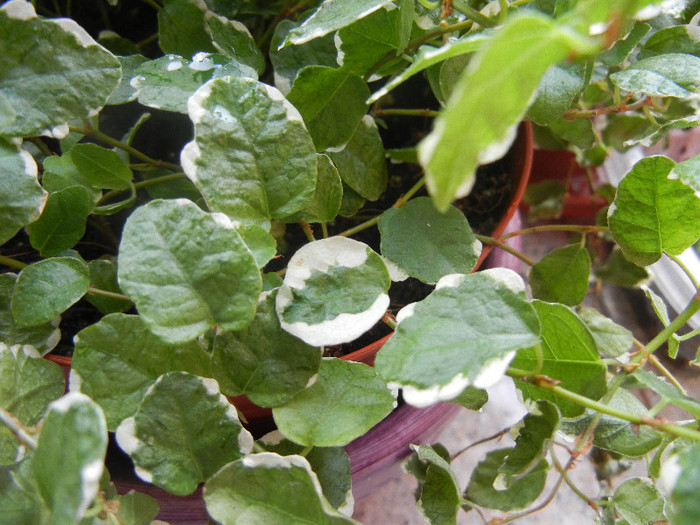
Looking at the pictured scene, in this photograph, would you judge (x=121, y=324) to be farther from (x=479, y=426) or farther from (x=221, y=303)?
(x=479, y=426)

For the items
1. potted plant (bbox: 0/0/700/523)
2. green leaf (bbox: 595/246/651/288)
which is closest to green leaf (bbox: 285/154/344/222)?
potted plant (bbox: 0/0/700/523)

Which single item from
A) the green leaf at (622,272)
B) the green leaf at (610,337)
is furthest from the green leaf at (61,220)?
the green leaf at (622,272)

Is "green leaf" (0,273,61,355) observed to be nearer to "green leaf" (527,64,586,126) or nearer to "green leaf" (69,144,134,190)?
"green leaf" (69,144,134,190)

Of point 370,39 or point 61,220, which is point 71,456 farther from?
point 370,39

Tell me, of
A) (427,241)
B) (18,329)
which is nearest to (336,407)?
(427,241)

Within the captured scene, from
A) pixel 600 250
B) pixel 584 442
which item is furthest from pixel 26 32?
pixel 600 250
